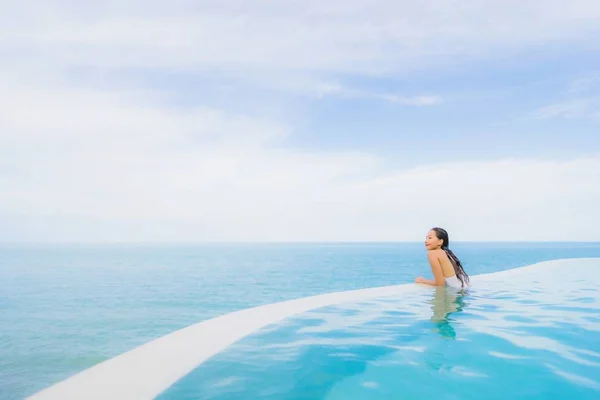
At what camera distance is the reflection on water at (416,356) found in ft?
11.6

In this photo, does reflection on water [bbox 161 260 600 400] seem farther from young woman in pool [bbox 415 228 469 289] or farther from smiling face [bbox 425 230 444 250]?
smiling face [bbox 425 230 444 250]

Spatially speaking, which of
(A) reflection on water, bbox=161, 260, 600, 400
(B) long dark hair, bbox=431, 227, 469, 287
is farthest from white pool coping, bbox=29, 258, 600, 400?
(B) long dark hair, bbox=431, 227, 469, 287

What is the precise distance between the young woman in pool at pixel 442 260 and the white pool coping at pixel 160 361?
274cm

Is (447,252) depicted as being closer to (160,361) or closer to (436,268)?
(436,268)

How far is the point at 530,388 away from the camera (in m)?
3.53

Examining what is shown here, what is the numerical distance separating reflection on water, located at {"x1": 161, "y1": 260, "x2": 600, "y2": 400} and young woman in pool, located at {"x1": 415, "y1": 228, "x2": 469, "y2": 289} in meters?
1.35

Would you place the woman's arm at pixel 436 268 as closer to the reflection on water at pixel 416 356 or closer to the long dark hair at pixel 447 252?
the long dark hair at pixel 447 252

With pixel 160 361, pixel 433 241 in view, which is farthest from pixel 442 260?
pixel 160 361

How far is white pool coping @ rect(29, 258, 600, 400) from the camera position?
11.8ft

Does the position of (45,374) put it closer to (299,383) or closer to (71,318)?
(299,383)

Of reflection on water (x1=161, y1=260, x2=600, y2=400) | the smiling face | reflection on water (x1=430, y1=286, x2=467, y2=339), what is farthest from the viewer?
the smiling face

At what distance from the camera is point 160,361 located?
14.3 feet

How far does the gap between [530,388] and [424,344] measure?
1324 millimetres

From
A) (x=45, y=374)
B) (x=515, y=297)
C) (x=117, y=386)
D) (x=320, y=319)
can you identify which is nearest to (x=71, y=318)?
(x=45, y=374)
